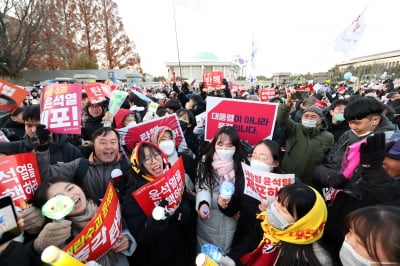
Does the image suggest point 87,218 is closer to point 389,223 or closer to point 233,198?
point 233,198

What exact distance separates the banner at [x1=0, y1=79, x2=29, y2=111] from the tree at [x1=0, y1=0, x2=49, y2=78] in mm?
29427

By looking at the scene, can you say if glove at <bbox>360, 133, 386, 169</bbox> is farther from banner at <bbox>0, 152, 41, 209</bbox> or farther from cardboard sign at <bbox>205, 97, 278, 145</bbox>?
banner at <bbox>0, 152, 41, 209</bbox>

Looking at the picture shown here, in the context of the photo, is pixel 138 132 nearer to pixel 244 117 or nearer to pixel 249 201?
pixel 244 117

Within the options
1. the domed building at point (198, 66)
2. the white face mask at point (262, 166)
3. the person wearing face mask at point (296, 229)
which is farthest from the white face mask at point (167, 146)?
the domed building at point (198, 66)

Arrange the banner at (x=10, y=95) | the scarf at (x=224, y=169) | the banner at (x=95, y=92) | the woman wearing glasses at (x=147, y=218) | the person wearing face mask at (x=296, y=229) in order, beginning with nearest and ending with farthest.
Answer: the person wearing face mask at (x=296, y=229) < the woman wearing glasses at (x=147, y=218) < the scarf at (x=224, y=169) < the banner at (x=10, y=95) < the banner at (x=95, y=92)

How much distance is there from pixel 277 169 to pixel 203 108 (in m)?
3.61

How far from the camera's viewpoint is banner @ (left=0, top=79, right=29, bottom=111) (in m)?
3.43

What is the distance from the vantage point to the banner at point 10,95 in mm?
3434

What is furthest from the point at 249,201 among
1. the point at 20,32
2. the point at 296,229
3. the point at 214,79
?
the point at 20,32

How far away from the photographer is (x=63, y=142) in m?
2.85

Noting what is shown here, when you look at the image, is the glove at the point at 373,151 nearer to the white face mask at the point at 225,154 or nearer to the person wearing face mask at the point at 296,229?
the person wearing face mask at the point at 296,229

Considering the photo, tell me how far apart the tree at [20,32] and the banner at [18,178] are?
1251 inches

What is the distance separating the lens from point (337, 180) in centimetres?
179

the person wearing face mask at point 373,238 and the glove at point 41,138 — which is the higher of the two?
the glove at point 41,138
